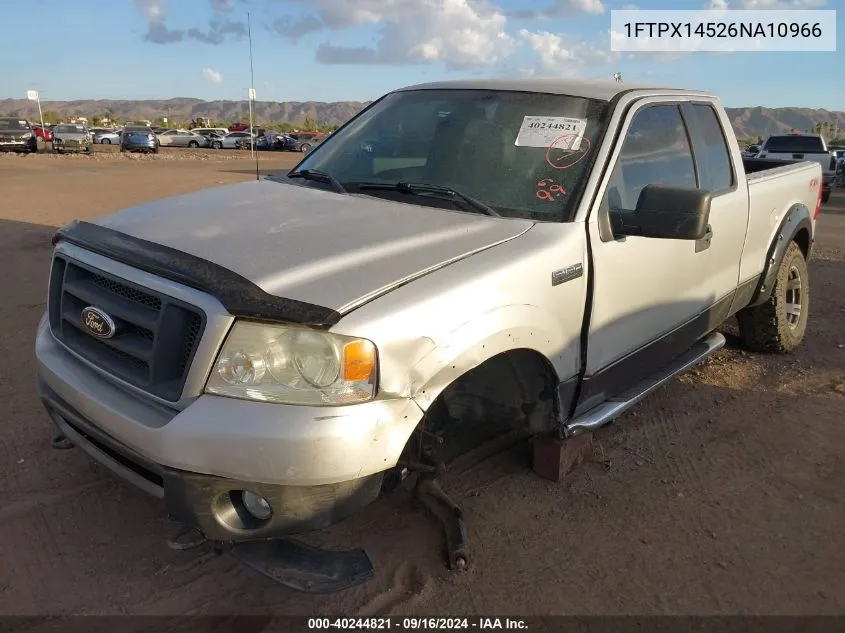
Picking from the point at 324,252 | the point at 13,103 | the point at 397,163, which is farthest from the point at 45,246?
the point at 13,103

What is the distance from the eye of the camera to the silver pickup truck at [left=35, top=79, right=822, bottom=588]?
211 centimetres

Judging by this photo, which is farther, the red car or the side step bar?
the red car

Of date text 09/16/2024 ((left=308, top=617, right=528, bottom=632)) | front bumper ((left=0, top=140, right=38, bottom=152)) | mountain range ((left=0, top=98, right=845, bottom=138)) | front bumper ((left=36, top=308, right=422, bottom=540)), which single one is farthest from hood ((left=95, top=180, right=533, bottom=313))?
mountain range ((left=0, top=98, right=845, bottom=138))

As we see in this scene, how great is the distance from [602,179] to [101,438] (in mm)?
2242

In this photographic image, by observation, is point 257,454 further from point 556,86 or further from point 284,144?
point 284,144

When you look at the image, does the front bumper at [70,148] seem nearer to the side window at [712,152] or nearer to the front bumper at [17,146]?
the front bumper at [17,146]

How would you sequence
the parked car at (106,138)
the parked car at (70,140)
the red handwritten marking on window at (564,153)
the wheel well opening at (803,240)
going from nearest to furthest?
the red handwritten marking on window at (564,153)
the wheel well opening at (803,240)
the parked car at (70,140)
the parked car at (106,138)

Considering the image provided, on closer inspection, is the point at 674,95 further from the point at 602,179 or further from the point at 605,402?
the point at 605,402

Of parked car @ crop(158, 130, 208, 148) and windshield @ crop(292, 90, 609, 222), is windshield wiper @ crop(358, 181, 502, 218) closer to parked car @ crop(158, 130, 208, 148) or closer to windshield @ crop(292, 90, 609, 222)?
windshield @ crop(292, 90, 609, 222)

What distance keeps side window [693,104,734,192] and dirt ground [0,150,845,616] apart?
53.5 inches

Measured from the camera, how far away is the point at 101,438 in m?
2.39

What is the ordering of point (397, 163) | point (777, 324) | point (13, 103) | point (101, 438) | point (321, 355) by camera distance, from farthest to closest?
point (13, 103)
point (777, 324)
point (397, 163)
point (101, 438)
point (321, 355)

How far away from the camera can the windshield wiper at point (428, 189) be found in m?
2.96

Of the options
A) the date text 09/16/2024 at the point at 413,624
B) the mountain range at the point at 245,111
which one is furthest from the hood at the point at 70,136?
the mountain range at the point at 245,111
